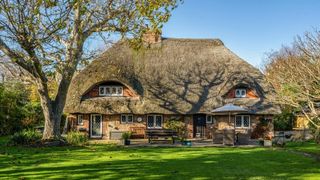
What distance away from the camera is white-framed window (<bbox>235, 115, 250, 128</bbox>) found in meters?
32.7

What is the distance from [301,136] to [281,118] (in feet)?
31.9

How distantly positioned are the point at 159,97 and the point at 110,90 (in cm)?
409

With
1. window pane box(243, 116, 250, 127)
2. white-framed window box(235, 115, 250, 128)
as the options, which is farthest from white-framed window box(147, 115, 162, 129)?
window pane box(243, 116, 250, 127)

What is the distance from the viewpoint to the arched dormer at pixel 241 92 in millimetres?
33309

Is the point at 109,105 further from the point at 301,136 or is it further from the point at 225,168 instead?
the point at 225,168

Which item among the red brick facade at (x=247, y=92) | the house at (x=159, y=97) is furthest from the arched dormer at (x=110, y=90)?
the red brick facade at (x=247, y=92)

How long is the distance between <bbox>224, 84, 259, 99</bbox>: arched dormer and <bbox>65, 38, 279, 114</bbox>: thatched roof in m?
0.43

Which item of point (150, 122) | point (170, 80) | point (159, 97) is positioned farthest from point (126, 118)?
point (170, 80)

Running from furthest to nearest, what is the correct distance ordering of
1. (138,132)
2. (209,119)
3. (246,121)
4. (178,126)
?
1. (209,119)
2. (246,121)
3. (138,132)
4. (178,126)

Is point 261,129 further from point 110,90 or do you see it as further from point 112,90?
point 110,90

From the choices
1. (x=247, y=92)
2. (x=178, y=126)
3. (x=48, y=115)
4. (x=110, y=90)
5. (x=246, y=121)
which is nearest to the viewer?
(x=48, y=115)

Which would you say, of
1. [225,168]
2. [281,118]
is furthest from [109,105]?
[225,168]

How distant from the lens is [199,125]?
33.5m

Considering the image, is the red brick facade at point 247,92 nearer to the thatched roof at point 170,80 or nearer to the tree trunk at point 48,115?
the thatched roof at point 170,80
